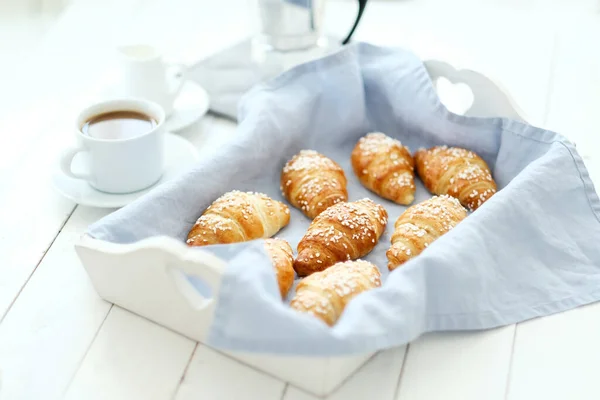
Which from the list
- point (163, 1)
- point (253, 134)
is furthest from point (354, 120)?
point (163, 1)

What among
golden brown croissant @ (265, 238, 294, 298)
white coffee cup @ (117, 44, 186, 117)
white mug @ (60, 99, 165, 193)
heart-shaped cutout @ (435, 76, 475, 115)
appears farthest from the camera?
heart-shaped cutout @ (435, 76, 475, 115)

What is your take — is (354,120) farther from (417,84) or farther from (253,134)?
(253,134)

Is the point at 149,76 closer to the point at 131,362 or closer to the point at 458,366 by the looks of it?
the point at 131,362

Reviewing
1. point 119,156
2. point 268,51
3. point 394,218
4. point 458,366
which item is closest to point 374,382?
point 458,366

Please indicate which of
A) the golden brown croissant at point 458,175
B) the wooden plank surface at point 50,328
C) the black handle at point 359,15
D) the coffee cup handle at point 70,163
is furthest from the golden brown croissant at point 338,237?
the black handle at point 359,15

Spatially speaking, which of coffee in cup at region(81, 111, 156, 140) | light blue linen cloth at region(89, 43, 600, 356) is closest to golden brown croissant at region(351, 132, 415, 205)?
light blue linen cloth at region(89, 43, 600, 356)

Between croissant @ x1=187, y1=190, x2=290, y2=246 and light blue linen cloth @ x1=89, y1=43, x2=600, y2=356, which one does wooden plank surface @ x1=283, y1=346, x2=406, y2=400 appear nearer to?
light blue linen cloth @ x1=89, y1=43, x2=600, y2=356

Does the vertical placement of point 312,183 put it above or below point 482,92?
below

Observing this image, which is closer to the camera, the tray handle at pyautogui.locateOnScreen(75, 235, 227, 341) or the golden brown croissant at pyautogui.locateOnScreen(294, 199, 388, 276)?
the tray handle at pyautogui.locateOnScreen(75, 235, 227, 341)
